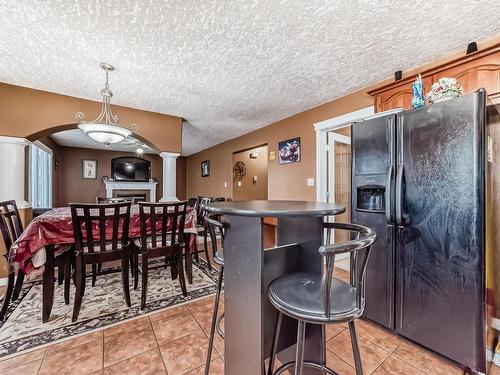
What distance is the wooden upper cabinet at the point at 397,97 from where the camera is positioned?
2268 millimetres

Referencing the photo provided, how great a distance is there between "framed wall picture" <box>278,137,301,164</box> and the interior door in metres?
0.53

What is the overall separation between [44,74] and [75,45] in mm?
920

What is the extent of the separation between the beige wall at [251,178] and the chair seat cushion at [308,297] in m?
4.76

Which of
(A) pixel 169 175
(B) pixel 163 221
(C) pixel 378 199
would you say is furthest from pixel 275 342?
(A) pixel 169 175

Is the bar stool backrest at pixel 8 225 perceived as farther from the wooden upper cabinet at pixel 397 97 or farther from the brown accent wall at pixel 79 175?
the brown accent wall at pixel 79 175

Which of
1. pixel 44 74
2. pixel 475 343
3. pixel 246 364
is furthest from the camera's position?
pixel 44 74

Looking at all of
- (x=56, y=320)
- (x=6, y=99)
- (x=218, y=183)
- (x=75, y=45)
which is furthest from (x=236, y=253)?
(x=218, y=183)

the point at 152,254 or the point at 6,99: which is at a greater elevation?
the point at 6,99

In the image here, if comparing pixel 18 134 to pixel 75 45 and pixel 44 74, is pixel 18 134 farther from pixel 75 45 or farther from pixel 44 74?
pixel 75 45

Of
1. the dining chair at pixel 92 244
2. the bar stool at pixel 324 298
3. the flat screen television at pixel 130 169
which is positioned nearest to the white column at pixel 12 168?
the dining chair at pixel 92 244

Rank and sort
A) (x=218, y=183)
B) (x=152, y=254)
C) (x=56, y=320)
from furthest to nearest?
1. (x=218, y=183)
2. (x=152, y=254)
3. (x=56, y=320)

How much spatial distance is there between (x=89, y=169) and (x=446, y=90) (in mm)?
8453

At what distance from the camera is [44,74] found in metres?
2.46

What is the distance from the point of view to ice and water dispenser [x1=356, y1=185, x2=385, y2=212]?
71.5 inches
